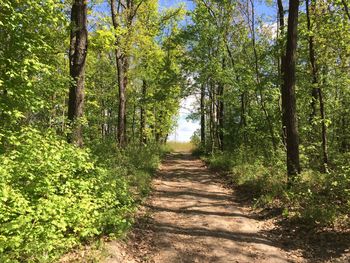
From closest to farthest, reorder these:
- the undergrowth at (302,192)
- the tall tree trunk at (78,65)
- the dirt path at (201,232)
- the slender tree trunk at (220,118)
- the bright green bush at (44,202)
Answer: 1. the bright green bush at (44,202)
2. the dirt path at (201,232)
3. the undergrowth at (302,192)
4. the tall tree trunk at (78,65)
5. the slender tree trunk at (220,118)

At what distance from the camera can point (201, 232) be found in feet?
26.7

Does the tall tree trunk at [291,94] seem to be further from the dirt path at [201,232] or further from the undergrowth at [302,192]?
the dirt path at [201,232]

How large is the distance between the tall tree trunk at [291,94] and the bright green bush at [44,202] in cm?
612

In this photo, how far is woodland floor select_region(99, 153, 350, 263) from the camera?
6.68 m

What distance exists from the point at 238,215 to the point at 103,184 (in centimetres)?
427

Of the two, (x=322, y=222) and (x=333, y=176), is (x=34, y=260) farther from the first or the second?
(x=333, y=176)

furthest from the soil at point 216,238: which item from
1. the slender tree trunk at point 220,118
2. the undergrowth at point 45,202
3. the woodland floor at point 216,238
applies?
the slender tree trunk at point 220,118

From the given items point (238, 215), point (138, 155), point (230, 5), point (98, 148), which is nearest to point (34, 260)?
point (238, 215)

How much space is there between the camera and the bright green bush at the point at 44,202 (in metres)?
4.78

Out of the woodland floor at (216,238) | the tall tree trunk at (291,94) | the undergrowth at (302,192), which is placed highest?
the tall tree trunk at (291,94)

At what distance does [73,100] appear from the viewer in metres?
9.85

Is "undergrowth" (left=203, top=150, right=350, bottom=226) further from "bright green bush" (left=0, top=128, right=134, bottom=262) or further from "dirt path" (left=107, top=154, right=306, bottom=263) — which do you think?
"bright green bush" (left=0, top=128, right=134, bottom=262)

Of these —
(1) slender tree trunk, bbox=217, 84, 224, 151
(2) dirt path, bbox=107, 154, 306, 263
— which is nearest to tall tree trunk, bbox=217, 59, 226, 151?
(1) slender tree trunk, bbox=217, 84, 224, 151

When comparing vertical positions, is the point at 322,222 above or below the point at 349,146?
below
